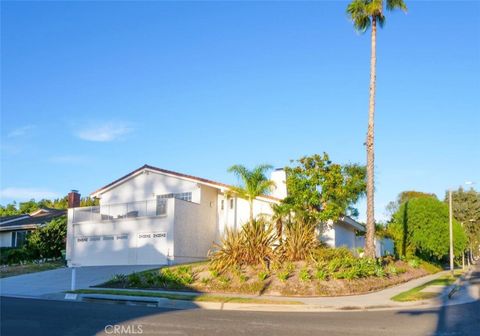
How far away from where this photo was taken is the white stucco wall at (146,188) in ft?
118

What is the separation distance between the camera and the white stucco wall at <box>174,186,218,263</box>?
32.8 m

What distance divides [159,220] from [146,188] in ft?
17.3

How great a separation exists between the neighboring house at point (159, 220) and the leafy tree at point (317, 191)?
146 centimetres

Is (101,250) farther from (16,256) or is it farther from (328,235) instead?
(328,235)

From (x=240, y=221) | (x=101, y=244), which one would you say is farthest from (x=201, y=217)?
(x=101, y=244)

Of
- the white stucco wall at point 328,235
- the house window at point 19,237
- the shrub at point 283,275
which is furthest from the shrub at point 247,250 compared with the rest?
the house window at point 19,237

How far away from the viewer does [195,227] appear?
34.3 metres

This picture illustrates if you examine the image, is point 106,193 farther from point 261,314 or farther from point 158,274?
point 261,314

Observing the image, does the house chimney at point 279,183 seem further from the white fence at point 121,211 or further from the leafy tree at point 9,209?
the leafy tree at point 9,209

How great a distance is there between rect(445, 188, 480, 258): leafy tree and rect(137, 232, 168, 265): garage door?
189 feet

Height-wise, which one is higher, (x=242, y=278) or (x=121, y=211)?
(x=121, y=211)

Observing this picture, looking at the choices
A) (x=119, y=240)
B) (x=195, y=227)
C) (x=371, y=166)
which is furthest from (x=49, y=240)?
(x=371, y=166)

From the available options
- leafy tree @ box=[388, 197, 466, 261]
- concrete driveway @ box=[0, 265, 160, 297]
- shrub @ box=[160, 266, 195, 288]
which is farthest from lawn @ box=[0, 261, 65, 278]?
leafy tree @ box=[388, 197, 466, 261]

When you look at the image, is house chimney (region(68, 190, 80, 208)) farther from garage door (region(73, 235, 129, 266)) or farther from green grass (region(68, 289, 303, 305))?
green grass (region(68, 289, 303, 305))
